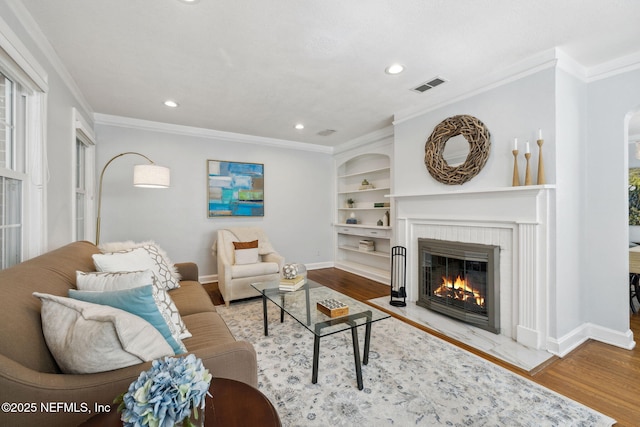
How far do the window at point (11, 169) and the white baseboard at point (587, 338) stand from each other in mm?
4043

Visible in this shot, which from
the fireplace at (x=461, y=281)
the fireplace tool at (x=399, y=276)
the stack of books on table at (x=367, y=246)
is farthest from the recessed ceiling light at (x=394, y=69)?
the stack of books on table at (x=367, y=246)

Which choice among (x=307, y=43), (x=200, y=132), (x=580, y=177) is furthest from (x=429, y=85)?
(x=200, y=132)

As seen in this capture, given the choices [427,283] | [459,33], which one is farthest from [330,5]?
[427,283]

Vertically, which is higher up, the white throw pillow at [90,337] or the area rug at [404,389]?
the white throw pillow at [90,337]

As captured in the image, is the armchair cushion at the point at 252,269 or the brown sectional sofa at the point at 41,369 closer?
the brown sectional sofa at the point at 41,369

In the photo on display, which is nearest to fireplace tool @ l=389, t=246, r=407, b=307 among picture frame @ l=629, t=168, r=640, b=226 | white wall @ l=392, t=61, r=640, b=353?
white wall @ l=392, t=61, r=640, b=353

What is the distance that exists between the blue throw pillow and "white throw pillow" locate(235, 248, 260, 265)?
263 centimetres

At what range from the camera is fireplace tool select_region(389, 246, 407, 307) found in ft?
11.3

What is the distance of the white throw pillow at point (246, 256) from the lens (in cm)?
386

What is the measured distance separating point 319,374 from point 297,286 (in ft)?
2.64

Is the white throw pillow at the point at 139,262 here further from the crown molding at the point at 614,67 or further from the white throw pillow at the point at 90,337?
the crown molding at the point at 614,67

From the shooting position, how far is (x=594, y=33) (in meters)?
2.08

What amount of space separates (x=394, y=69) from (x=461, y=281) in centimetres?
223

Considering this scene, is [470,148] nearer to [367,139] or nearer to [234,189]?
[367,139]
